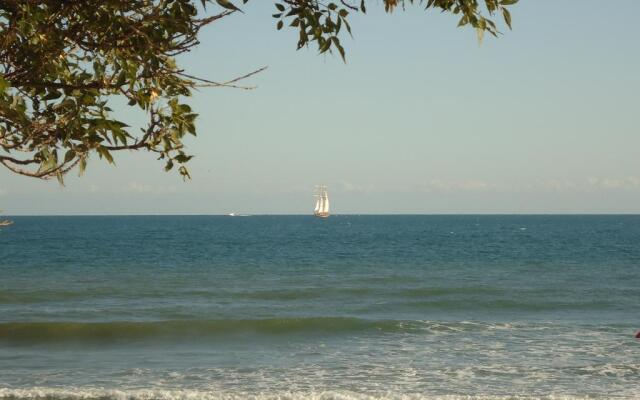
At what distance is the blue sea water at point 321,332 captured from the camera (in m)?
14.6

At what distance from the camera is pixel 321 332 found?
2230cm

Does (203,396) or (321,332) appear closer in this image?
(203,396)

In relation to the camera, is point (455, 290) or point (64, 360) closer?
point (64, 360)

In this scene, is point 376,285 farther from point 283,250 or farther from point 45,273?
point 283,250

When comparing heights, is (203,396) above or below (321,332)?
above

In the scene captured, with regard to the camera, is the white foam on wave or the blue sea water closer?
the white foam on wave

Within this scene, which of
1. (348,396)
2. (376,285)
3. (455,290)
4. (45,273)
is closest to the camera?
(348,396)

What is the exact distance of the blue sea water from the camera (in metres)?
14.6

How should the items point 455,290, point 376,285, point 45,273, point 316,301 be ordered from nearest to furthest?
point 316,301, point 455,290, point 376,285, point 45,273

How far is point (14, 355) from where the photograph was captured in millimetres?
18453

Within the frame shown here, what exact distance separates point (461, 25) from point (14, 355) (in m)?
15.9

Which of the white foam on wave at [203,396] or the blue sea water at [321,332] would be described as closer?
the white foam on wave at [203,396]

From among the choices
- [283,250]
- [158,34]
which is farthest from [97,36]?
[283,250]

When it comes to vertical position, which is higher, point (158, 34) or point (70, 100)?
Result: point (158, 34)
